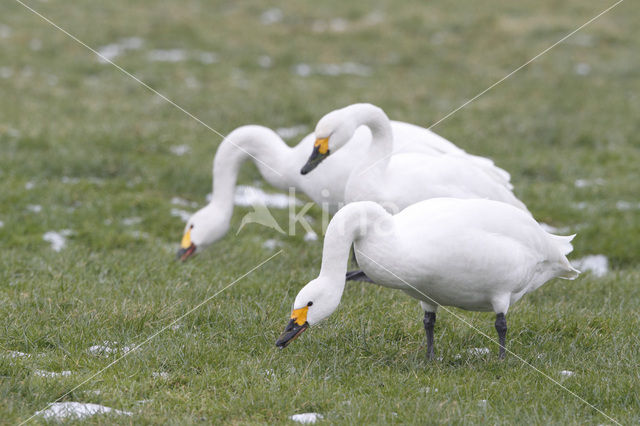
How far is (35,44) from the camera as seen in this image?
14.1 meters

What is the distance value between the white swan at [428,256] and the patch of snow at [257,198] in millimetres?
3843

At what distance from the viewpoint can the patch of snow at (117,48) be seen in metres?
13.7

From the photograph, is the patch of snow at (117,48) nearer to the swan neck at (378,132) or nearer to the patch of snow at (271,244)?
the patch of snow at (271,244)

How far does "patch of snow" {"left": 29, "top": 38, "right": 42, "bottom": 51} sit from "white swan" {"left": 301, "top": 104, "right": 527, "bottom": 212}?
31.5ft

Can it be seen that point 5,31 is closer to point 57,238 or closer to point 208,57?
point 208,57

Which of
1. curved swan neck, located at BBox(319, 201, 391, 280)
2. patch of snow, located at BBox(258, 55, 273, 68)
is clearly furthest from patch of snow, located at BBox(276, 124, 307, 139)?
curved swan neck, located at BBox(319, 201, 391, 280)

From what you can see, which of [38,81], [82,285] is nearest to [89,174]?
[82,285]

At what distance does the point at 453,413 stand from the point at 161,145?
6.52 metres

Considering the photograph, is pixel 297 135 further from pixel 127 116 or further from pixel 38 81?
pixel 38 81

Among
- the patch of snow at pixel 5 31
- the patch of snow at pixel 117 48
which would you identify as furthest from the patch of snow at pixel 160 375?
the patch of snow at pixel 5 31

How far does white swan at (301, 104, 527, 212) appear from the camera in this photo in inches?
236

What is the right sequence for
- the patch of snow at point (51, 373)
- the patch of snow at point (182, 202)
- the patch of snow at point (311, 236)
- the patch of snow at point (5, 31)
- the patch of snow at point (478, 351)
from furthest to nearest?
the patch of snow at point (5, 31) < the patch of snow at point (182, 202) < the patch of snow at point (311, 236) < the patch of snow at point (478, 351) < the patch of snow at point (51, 373)

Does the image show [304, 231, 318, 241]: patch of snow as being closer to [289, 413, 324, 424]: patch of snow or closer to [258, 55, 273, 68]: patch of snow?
[289, 413, 324, 424]: patch of snow

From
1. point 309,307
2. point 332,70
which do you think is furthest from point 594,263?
point 332,70
